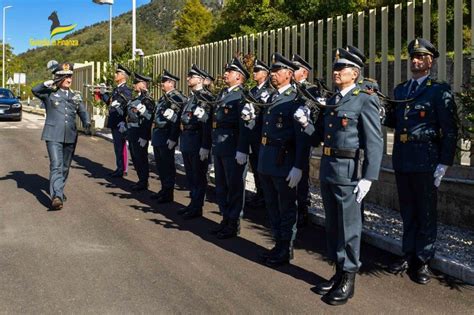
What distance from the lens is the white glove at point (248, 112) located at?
520cm

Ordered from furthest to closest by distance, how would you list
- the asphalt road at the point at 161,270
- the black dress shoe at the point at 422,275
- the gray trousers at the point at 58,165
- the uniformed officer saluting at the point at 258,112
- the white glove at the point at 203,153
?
the gray trousers at the point at 58,165
the white glove at the point at 203,153
the uniformed officer saluting at the point at 258,112
the black dress shoe at the point at 422,275
the asphalt road at the point at 161,270

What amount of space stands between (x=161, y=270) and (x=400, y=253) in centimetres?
234

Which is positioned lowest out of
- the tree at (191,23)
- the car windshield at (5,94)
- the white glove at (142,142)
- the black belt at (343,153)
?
the black belt at (343,153)

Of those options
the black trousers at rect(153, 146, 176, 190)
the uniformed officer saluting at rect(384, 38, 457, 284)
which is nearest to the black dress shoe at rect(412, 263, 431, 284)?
the uniformed officer saluting at rect(384, 38, 457, 284)

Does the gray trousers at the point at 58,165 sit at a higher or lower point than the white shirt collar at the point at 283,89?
lower

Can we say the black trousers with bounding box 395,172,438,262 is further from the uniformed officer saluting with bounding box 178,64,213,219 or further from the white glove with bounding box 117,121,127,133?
the white glove with bounding box 117,121,127,133

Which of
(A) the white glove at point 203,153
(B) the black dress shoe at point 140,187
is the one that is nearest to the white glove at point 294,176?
(A) the white glove at point 203,153

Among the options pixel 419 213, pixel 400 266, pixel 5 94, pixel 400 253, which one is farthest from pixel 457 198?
pixel 5 94

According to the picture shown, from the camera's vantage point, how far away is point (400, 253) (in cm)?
511

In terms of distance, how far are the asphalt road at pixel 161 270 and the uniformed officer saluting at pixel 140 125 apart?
104 cm

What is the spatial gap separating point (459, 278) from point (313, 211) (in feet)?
7.89

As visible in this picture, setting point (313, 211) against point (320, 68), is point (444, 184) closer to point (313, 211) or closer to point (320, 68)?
point (313, 211)

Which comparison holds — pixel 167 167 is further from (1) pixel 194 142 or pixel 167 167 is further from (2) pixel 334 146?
(2) pixel 334 146

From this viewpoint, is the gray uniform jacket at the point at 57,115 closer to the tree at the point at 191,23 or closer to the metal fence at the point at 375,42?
the metal fence at the point at 375,42
